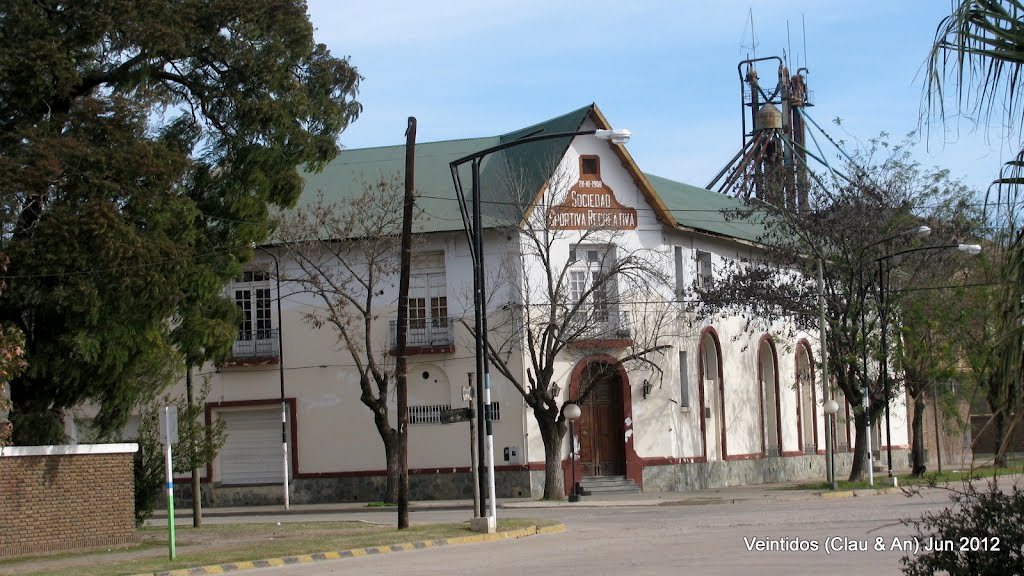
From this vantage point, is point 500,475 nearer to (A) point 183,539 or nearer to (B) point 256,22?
(A) point 183,539

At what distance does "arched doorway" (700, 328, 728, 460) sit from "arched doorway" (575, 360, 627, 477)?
3701mm

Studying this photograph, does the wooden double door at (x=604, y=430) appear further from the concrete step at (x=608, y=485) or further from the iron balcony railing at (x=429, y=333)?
the iron balcony railing at (x=429, y=333)

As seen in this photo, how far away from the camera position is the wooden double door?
38.2m

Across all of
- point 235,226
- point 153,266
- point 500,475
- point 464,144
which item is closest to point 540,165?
point 464,144

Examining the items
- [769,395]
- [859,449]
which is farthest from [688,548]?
[769,395]

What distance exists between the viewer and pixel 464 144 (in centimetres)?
4284

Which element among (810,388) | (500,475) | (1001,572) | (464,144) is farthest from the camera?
(810,388)

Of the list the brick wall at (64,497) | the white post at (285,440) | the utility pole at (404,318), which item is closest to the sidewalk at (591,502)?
the white post at (285,440)

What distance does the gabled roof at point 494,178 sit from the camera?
37.8m

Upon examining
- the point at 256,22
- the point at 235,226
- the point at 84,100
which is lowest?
the point at 235,226

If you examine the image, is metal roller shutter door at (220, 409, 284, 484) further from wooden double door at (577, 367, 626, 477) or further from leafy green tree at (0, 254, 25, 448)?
leafy green tree at (0, 254, 25, 448)

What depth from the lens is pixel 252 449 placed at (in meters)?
40.4

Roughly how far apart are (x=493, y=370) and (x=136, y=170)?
18.6 meters

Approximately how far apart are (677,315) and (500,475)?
8158 mm
